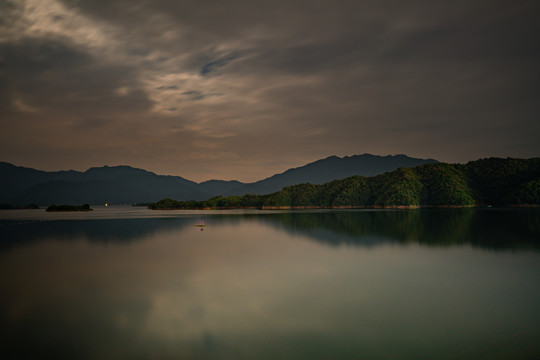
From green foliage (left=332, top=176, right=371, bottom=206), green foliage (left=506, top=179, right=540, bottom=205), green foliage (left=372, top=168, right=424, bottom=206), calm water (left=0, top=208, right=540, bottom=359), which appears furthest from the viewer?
green foliage (left=332, top=176, right=371, bottom=206)

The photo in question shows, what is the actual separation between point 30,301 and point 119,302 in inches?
166

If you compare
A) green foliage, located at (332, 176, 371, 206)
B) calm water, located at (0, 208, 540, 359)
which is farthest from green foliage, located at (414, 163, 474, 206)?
calm water, located at (0, 208, 540, 359)

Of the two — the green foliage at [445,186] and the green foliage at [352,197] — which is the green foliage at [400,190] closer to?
the green foliage at [445,186]

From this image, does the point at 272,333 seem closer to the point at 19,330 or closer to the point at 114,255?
the point at 19,330

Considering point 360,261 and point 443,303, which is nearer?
point 443,303

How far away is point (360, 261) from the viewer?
2317cm

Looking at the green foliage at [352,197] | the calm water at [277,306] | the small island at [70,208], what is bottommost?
the calm water at [277,306]

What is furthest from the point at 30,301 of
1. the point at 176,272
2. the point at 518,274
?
the point at 518,274

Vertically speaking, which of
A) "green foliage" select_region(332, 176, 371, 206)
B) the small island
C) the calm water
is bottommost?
the calm water

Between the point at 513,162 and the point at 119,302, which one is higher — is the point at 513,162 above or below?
above

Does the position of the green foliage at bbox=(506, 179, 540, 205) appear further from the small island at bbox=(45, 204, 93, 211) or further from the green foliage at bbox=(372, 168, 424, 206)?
the small island at bbox=(45, 204, 93, 211)

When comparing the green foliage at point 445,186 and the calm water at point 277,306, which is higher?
the green foliage at point 445,186

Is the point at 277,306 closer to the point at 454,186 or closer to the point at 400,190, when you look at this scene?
the point at 400,190

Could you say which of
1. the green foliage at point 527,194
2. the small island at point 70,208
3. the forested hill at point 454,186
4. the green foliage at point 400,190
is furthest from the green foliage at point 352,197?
the small island at point 70,208
